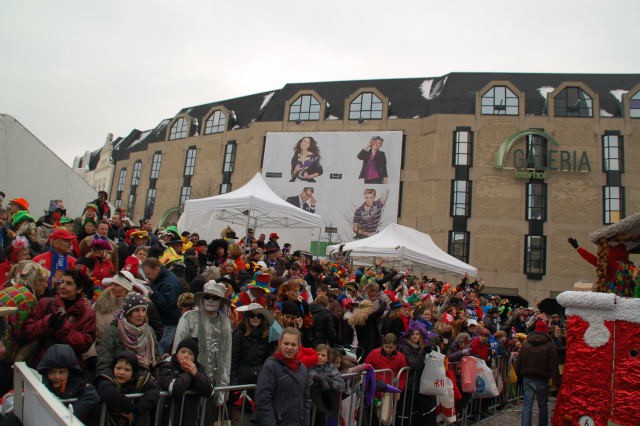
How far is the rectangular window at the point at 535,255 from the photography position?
3297 cm

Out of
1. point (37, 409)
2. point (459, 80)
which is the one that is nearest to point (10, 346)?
point (37, 409)

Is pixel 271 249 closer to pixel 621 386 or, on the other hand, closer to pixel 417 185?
pixel 621 386

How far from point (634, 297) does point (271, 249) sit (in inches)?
Answer: 286

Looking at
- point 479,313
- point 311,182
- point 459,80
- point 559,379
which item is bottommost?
point 559,379

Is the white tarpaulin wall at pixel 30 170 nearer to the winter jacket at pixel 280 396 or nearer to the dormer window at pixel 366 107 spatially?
the winter jacket at pixel 280 396

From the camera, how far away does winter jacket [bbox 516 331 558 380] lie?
28.3 feet

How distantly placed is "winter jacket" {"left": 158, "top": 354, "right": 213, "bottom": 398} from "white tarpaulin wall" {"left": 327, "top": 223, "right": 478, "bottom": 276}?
12.7 metres

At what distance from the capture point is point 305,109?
40.0 meters

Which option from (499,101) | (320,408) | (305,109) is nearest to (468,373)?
(320,408)

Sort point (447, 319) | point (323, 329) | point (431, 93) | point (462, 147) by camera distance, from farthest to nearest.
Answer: point (431, 93) < point (462, 147) < point (447, 319) < point (323, 329)

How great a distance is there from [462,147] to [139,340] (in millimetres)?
33250

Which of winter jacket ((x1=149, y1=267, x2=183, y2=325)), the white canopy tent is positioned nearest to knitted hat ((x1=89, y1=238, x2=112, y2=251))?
winter jacket ((x1=149, y1=267, x2=183, y2=325))

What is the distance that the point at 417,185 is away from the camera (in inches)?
1403

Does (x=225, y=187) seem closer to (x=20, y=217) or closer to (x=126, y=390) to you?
(x=20, y=217)
